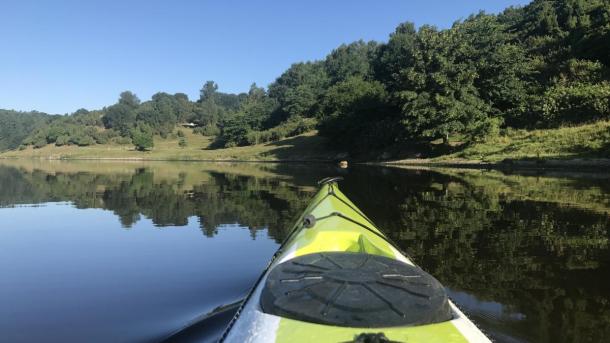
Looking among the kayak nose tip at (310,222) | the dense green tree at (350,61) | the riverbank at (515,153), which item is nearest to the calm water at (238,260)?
the kayak nose tip at (310,222)

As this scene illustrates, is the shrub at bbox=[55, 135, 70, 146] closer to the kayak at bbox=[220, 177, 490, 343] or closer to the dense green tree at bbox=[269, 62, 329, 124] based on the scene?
the dense green tree at bbox=[269, 62, 329, 124]

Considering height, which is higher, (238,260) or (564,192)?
(564,192)

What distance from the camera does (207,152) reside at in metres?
93.2

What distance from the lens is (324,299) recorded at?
305 cm

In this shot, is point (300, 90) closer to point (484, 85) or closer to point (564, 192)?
point (484, 85)

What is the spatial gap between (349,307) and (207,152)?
304ft

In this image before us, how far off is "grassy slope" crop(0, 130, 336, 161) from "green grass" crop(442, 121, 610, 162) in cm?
2536

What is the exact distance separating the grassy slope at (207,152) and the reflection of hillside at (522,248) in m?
45.7

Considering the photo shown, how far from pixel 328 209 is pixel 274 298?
11.3 ft

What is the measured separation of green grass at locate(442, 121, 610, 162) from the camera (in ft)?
94.6

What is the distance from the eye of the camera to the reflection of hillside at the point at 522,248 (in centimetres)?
539

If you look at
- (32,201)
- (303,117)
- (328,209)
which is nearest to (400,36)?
(303,117)

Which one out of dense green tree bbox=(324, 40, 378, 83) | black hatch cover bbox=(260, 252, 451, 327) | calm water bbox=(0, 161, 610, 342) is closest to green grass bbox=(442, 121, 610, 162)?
calm water bbox=(0, 161, 610, 342)

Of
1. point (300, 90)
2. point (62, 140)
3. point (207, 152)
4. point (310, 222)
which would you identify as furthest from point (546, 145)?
point (62, 140)
